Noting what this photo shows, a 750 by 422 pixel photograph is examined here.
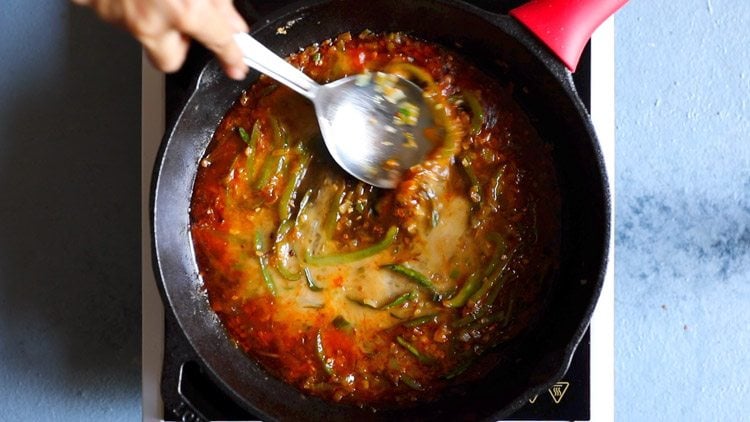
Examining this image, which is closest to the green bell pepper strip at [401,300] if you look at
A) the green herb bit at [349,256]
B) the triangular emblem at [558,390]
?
the green herb bit at [349,256]

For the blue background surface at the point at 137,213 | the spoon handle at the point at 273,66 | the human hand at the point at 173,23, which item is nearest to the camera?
the human hand at the point at 173,23

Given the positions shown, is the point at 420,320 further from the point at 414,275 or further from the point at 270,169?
Result: the point at 270,169

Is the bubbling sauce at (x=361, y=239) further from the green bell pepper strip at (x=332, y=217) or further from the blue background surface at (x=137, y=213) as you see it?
the blue background surface at (x=137, y=213)

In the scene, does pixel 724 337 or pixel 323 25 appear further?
pixel 724 337

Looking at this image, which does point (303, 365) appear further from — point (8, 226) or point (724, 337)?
point (724, 337)

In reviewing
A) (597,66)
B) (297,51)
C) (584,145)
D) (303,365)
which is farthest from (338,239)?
(597,66)

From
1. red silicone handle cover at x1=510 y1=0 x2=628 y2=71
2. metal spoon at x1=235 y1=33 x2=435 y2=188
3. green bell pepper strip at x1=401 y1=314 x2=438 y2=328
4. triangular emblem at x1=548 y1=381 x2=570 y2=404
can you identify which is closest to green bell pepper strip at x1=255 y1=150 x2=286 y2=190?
metal spoon at x1=235 y1=33 x2=435 y2=188
